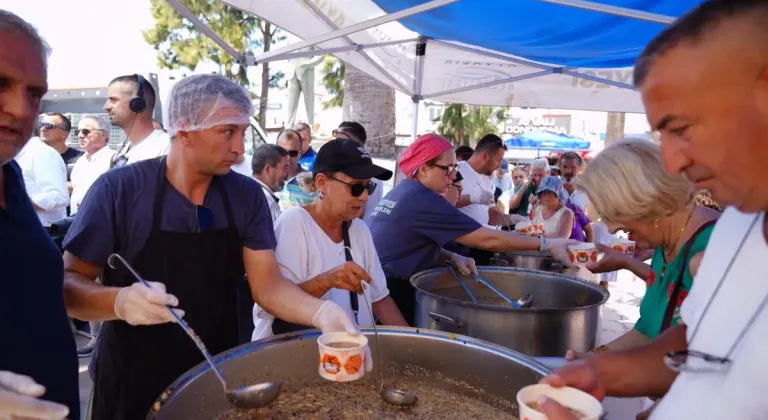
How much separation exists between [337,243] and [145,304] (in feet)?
3.20

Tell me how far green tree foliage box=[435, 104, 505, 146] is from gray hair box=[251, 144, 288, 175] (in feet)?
43.5

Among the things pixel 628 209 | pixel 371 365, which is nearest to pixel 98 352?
pixel 371 365

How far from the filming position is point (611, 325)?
5.36 m

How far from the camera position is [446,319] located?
6.87 feet

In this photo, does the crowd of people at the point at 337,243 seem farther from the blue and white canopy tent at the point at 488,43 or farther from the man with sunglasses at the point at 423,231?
the blue and white canopy tent at the point at 488,43

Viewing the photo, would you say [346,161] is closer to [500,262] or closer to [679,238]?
[679,238]

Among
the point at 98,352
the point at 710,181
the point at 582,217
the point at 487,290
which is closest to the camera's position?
the point at 710,181

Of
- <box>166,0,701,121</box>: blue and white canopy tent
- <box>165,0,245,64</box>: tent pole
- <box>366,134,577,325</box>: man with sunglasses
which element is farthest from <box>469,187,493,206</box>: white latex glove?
<box>165,0,245,64</box>: tent pole

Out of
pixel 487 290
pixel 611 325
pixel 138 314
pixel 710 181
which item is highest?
pixel 710 181

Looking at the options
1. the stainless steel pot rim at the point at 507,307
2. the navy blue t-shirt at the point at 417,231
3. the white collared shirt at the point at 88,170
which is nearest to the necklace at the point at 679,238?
Result: the stainless steel pot rim at the point at 507,307

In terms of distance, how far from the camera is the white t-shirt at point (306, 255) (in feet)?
6.93

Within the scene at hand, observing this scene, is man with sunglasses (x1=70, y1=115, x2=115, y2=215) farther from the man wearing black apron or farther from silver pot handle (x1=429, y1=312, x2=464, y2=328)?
silver pot handle (x1=429, y1=312, x2=464, y2=328)

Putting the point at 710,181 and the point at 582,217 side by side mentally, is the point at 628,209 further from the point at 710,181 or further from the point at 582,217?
the point at 582,217

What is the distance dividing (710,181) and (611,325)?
4988 mm
